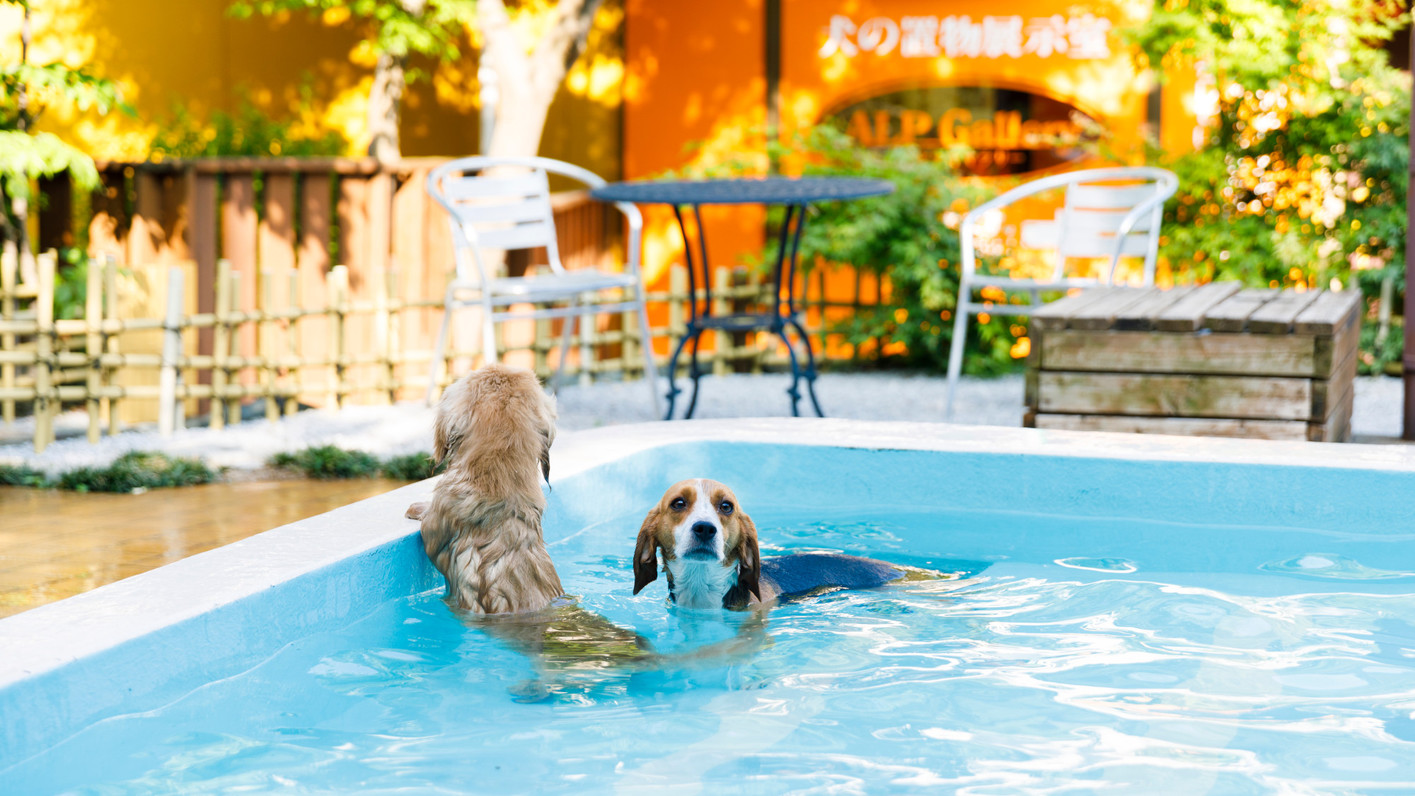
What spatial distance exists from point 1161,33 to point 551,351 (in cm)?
441

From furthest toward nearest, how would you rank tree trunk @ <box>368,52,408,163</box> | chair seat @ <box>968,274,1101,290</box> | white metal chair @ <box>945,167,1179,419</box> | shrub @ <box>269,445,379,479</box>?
tree trunk @ <box>368,52,408,163</box> < white metal chair @ <box>945,167,1179,419</box> < chair seat @ <box>968,274,1101,290</box> < shrub @ <box>269,445,379,479</box>

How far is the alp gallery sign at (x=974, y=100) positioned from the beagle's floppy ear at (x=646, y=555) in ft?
26.7

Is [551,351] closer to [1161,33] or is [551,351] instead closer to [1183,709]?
[1161,33]

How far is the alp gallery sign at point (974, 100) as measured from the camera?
10.8 metres

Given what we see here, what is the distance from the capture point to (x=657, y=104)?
11.7 metres

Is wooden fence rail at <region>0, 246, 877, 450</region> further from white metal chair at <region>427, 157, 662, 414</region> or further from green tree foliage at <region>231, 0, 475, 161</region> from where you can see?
green tree foliage at <region>231, 0, 475, 161</region>

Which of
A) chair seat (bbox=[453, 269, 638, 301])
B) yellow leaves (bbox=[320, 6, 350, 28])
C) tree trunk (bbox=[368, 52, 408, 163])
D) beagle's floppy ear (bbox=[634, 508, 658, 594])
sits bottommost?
beagle's floppy ear (bbox=[634, 508, 658, 594])

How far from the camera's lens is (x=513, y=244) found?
7.18 metres

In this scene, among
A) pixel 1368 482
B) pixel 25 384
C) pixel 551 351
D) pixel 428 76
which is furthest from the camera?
pixel 428 76

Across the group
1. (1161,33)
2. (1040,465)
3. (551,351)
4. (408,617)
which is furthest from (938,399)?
(408,617)

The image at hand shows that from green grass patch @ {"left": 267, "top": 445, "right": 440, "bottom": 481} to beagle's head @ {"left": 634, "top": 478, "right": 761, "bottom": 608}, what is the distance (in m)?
2.40

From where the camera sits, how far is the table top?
570cm

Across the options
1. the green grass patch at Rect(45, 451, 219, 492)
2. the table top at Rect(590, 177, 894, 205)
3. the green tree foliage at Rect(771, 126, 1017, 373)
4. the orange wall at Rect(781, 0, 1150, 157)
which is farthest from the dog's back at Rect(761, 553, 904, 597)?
the orange wall at Rect(781, 0, 1150, 157)

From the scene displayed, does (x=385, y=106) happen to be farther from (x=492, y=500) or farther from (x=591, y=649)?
(x=591, y=649)
